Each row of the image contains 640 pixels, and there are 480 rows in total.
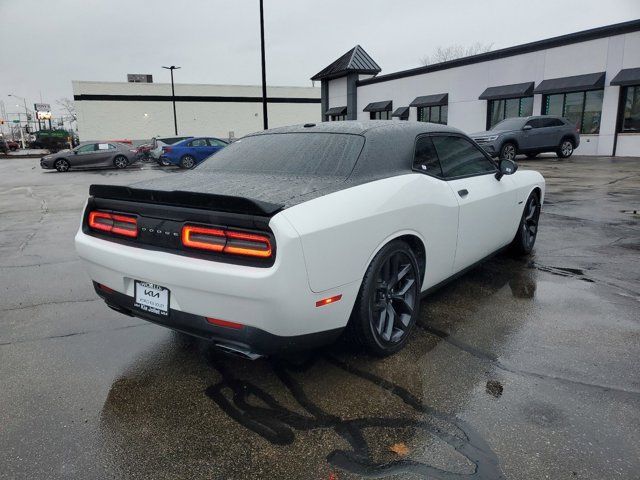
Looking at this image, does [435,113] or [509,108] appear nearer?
[509,108]

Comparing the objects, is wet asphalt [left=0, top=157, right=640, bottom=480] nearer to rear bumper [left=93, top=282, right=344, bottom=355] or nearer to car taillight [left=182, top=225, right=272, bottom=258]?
rear bumper [left=93, top=282, right=344, bottom=355]

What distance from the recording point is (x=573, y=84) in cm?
2103

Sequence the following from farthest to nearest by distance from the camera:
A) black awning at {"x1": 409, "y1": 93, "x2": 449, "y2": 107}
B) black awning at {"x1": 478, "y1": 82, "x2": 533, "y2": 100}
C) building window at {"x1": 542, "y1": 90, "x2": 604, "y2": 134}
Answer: black awning at {"x1": 409, "y1": 93, "x2": 449, "y2": 107}
black awning at {"x1": 478, "y1": 82, "x2": 533, "y2": 100}
building window at {"x1": 542, "y1": 90, "x2": 604, "y2": 134}

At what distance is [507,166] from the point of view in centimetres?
455

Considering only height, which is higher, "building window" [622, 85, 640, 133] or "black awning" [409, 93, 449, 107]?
"black awning" [409, 93, 449, 107]

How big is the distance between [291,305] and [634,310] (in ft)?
10.0

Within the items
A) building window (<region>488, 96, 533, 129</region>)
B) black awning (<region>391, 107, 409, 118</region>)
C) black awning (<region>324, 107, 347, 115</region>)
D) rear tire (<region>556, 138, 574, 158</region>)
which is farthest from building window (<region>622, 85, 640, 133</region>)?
black awning (<region>324, 107, 347, 115</region>)

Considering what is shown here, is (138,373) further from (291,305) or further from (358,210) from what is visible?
(358,210)

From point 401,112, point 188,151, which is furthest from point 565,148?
point 188,151

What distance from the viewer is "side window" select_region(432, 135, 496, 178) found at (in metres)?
3.89

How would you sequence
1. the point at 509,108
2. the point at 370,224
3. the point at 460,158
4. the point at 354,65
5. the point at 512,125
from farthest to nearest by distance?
the point at 354,65 → the point at 509,108 → the point at 512,125 → the point at 460,158 → the point at 370,224

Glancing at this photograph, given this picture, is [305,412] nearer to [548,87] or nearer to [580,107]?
[548,87]

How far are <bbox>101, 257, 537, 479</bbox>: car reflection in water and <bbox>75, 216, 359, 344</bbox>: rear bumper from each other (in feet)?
1.29

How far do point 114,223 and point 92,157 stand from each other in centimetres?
2227
